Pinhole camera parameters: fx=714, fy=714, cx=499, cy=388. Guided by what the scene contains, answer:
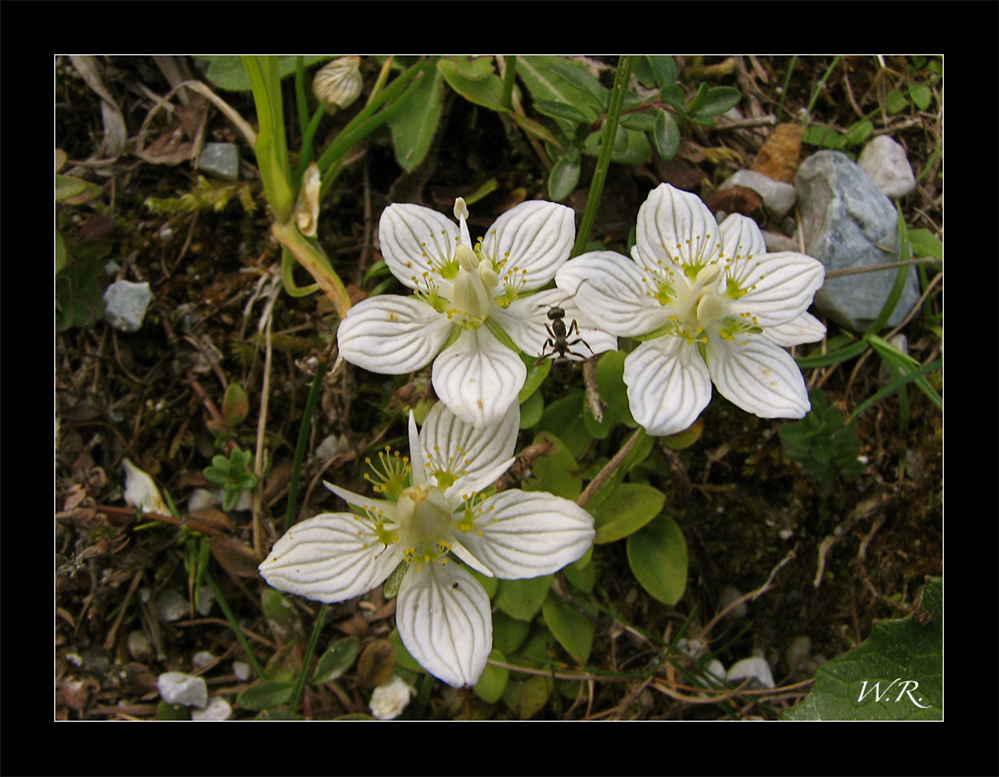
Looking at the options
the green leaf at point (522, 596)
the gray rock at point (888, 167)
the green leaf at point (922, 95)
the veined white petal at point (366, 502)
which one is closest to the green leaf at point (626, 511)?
the green leaf at point (522, 596)

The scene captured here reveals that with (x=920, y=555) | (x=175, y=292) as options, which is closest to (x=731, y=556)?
(x=920, y=555)

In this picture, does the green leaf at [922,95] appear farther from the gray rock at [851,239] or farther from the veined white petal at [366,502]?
the veined white petal at [366,502]

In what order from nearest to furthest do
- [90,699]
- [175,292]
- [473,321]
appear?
1. [473,321]
2. [90,699]
3. [175,292]

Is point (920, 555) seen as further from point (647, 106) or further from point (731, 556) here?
point (647, 106)

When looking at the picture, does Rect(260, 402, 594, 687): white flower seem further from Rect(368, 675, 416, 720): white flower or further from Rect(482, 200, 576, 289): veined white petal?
Rect(368, 675, 416, 720): white flower

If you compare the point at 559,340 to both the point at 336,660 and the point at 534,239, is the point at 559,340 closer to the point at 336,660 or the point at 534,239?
the point at 534,239
